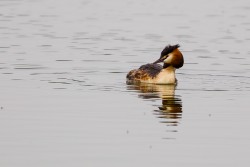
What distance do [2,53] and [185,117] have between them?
11.3 meters

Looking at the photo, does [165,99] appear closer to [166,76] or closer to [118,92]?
[118,92]

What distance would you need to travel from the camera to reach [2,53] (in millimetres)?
27859

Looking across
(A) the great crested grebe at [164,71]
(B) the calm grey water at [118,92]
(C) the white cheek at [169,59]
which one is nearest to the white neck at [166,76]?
(A) the great crested grebe at [164,71]

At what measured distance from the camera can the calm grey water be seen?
47.8 ft

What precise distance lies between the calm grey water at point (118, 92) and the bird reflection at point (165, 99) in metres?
0.03

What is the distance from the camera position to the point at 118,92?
21203 millimetres

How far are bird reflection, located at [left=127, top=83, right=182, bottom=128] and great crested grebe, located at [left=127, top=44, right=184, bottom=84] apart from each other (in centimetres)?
21

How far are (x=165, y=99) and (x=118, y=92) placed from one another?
1294 mm

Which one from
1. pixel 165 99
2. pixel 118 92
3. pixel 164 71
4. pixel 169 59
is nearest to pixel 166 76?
pixel 164 71

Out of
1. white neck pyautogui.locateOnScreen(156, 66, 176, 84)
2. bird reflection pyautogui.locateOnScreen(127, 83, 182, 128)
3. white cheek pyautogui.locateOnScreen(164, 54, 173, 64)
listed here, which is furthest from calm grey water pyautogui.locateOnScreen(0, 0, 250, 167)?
white cheek pyautogui.locateOnScreen(164, 54, 173, 64)

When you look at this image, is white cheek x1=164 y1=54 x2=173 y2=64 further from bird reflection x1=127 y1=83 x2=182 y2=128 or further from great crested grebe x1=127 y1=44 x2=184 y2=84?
bird reflection x1=127 y1=83 x2=182 y2=128

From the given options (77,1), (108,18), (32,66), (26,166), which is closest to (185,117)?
(26,166)

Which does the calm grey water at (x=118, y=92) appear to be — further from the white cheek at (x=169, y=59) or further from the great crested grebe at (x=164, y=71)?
the white cheek at (x=169, y=59)

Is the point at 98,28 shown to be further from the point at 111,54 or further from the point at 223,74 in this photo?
the point at 223,74
